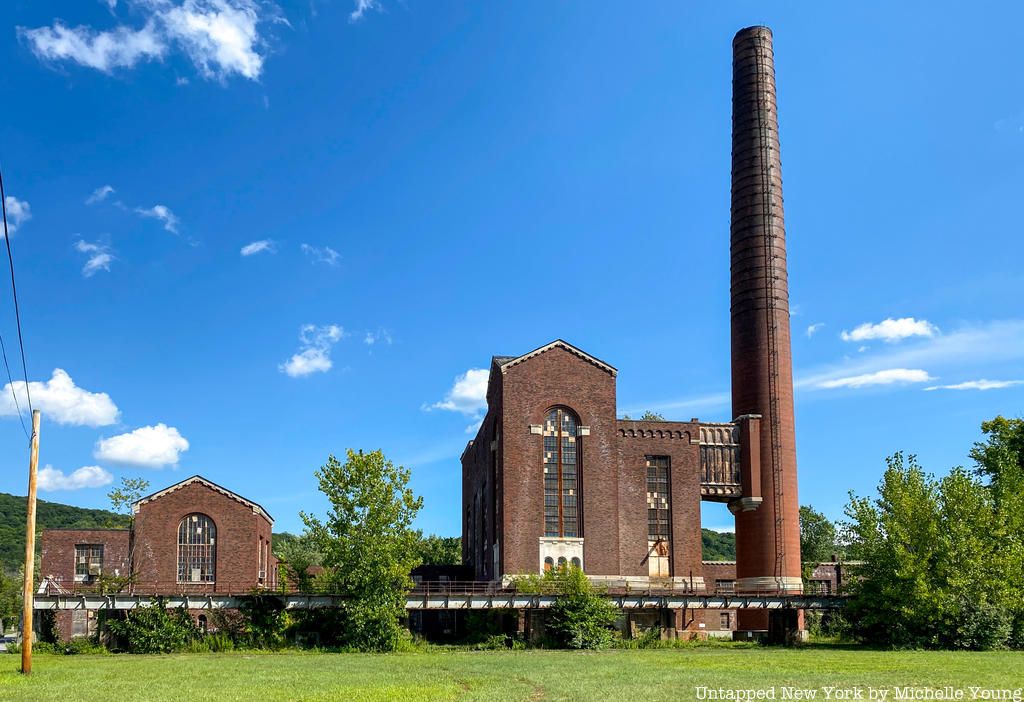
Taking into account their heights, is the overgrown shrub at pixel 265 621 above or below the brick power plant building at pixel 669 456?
below

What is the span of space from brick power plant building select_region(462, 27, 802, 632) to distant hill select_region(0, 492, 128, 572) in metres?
79.0

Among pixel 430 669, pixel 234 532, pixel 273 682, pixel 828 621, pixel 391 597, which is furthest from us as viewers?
pixel 828 621

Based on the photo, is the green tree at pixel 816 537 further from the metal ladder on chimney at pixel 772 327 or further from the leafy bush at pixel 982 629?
the leafy bush at pixel 982 629

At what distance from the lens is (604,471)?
58594 mm

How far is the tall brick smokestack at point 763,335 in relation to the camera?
6022cm

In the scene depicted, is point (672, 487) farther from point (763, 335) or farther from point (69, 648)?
point (69, 648)

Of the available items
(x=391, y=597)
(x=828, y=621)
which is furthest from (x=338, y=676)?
(x=828, y=621)

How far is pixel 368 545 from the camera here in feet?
162

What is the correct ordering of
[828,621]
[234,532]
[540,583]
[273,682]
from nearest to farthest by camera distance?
[273,682] → [540,583] → [234,532] → [828,621]

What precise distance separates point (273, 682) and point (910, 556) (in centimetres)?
3203

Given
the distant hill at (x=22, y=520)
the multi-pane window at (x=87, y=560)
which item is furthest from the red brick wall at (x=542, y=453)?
the distant hill at (x=22, y=520)

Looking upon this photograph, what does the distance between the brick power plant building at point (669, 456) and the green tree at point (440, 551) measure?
1575 inches

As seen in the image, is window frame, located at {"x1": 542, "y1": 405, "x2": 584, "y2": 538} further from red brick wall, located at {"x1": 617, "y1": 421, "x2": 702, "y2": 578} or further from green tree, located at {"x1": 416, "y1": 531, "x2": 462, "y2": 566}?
green tree, located at {"x1": 416, "y1": 531, "x2": 462, "y2": 566}

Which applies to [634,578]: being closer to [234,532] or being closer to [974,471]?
[234,532]
